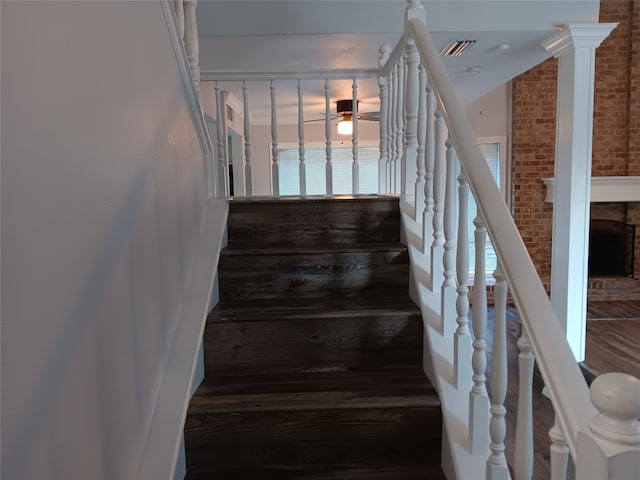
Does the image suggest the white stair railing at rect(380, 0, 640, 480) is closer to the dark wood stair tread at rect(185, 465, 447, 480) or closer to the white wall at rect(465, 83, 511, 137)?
the dark wood stair tread at rect(185, 465, 447, 480)

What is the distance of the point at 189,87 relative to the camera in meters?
1.61

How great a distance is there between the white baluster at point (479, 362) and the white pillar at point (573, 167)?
254cm

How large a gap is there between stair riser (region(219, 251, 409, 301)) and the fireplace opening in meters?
5.64

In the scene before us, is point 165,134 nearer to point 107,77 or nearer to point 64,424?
point 107,77

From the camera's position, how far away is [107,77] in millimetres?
981

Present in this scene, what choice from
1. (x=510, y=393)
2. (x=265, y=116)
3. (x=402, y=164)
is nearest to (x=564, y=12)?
(x=402, y=164)

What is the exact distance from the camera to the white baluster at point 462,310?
1.30 meters

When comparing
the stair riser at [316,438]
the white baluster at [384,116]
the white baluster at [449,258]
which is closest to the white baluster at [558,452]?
the stair riser at [316,438]

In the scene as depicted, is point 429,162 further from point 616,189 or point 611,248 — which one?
point 611,248

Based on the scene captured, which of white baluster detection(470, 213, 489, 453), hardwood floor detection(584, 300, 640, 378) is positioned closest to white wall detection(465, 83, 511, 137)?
hardwood floor detection(584, 300, 640, 378)

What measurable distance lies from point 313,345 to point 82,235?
2.94ft

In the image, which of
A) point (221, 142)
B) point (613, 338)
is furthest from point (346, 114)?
point (613, 338)

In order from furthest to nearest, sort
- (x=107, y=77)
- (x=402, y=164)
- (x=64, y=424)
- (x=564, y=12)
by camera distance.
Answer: (x=564, y=12) < (x=402, y=164) < (x=107, y=77) < (x=64, y=424)

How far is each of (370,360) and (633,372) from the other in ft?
10.7
